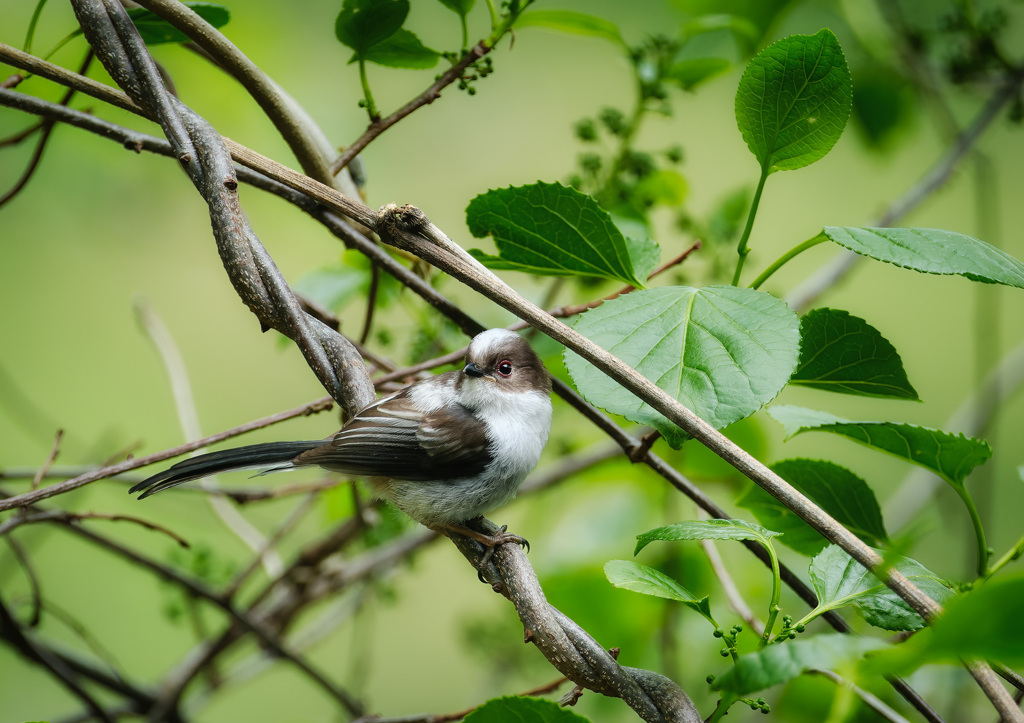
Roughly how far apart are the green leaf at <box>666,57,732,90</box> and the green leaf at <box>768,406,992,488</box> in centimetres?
72

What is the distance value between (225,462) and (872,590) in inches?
29.9

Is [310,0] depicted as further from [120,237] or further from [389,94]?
[120,237]

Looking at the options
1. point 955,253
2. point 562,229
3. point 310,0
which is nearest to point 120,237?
point 310,0

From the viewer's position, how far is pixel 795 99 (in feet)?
2.69

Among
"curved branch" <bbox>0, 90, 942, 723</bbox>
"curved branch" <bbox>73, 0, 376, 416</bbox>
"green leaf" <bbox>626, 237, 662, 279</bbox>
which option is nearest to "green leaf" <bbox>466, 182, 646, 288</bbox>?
"green leaf" <bbox>626, 237, 662, 279</bbox>

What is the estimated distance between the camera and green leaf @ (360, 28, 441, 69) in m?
1.01

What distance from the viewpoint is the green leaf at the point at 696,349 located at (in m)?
0.72

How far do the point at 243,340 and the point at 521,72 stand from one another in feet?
4.74

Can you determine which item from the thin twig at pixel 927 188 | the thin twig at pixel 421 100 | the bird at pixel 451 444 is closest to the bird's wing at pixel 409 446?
the bird at pixel 451 444

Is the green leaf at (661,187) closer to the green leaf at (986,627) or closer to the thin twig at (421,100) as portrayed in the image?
the thin twig at (421,100)

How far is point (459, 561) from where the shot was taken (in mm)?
2477

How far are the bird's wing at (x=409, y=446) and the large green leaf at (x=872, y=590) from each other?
1.92ft

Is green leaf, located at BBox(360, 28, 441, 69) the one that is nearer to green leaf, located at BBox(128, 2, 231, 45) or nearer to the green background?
green leaf, located at BBox(128, 2, 231, 45)

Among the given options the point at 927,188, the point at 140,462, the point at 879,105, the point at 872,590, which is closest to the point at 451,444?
the point at 140,462
